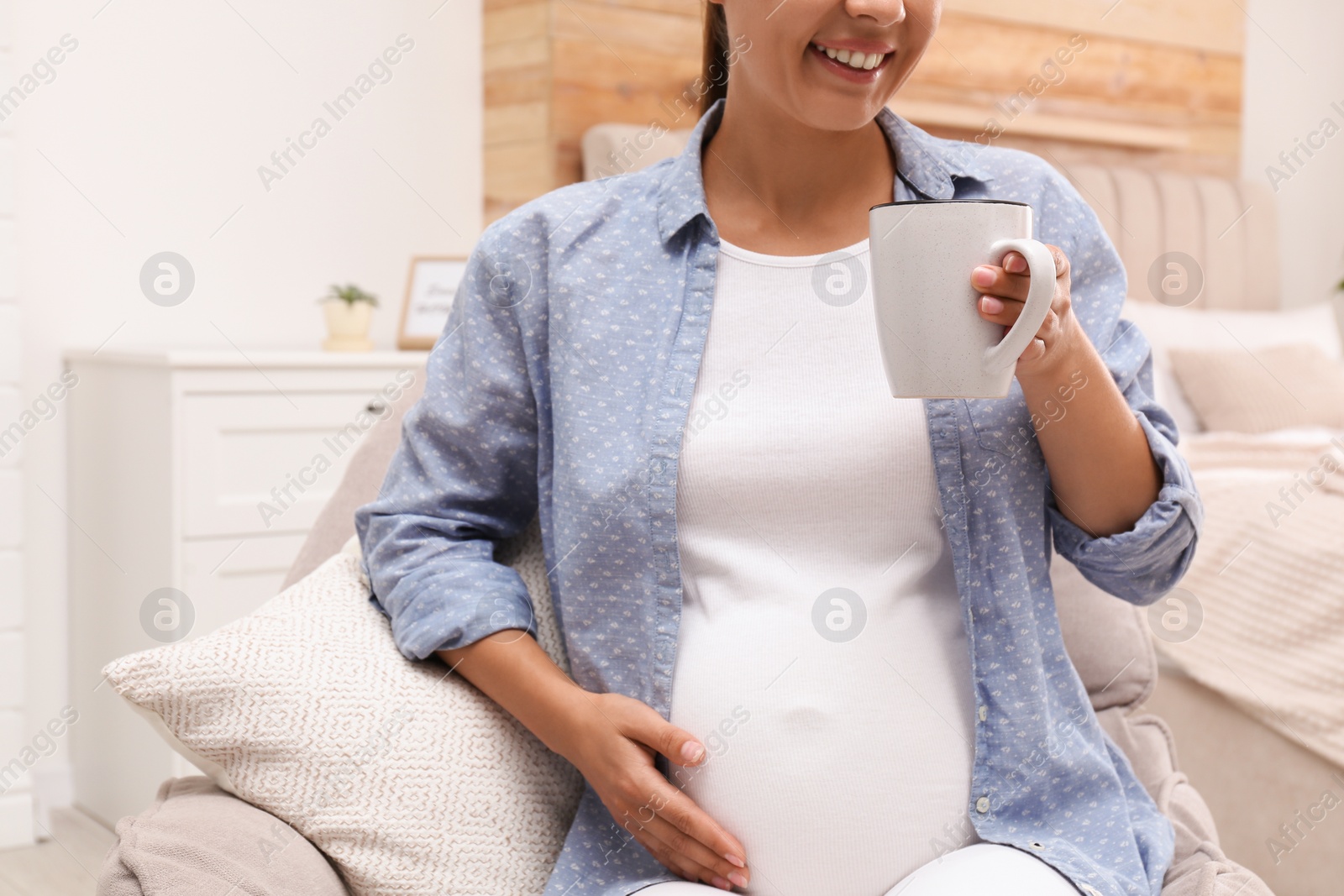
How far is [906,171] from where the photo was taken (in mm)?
967

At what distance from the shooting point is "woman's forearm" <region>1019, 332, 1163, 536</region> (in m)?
0.78

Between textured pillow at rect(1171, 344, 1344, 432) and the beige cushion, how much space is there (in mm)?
2414

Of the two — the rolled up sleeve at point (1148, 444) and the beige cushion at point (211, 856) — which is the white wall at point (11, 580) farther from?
the rolled up sleeve at point (1148, 444)

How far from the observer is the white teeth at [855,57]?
0.86m

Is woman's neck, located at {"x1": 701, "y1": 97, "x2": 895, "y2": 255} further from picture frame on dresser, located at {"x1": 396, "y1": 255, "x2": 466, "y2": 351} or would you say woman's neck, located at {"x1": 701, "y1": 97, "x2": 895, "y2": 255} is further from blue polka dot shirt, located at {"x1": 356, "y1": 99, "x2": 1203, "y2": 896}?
picture frame on dresser, located at {"x1": 396, "y1": 255, "x2": 466, "y2": 351}

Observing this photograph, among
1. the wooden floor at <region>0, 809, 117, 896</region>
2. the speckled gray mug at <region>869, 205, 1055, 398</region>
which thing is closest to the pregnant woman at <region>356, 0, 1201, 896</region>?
the speckled gray mug at <region>869, 205, 1055, 398</region>

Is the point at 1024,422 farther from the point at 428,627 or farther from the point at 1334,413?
the point at 1334,413

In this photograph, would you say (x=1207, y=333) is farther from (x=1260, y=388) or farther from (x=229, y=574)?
(x=229, y=574)

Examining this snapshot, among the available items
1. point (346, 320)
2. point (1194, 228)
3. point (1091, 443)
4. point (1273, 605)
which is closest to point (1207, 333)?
point (1194, 228)

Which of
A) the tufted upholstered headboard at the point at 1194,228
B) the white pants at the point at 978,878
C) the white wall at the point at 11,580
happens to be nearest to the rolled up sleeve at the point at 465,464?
the white pants at the point at 978,878

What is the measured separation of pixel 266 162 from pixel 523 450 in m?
1.76

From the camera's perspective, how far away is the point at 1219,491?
191 centimetres

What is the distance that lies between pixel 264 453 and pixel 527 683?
1379 mm

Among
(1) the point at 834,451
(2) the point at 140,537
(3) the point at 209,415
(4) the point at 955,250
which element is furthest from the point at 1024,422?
(2) the point at 140,537
